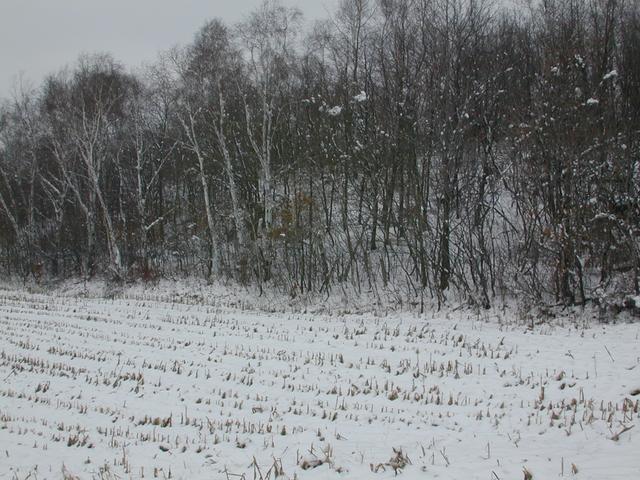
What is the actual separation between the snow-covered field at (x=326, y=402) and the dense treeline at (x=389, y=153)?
4.58 metres

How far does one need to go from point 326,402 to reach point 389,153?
1691cm

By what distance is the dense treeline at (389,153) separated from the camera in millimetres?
15781

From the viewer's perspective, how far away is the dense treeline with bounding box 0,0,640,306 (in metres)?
15.8

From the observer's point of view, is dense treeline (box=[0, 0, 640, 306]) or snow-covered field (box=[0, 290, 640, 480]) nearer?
snow-covered field (box=[0, 290, 640, 480])

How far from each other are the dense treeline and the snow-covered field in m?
4.58

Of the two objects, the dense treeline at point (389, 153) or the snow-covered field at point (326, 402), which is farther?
the dense treeline at point (389, 153)

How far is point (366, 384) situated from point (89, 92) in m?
27.5

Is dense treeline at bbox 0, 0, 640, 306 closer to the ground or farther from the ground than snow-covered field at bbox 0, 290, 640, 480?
farther from the ground

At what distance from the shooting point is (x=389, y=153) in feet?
77.3

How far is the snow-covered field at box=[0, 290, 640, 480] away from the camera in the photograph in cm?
585

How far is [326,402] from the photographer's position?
8258mm

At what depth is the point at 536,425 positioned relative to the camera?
6738 millimetres

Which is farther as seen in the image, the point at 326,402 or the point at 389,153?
the point at 389,153

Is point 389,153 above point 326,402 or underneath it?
above
